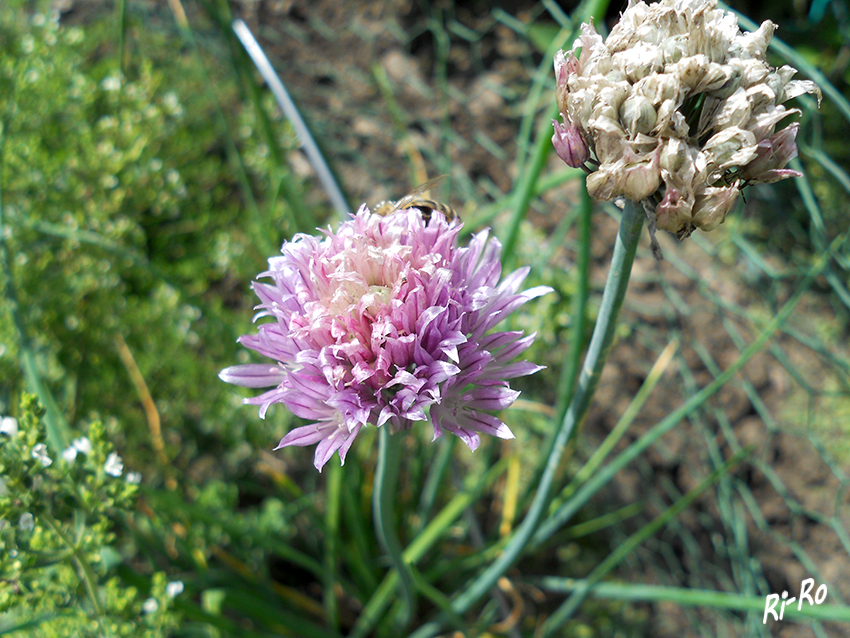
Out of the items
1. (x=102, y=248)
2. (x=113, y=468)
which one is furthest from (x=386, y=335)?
(x=102, y=248)

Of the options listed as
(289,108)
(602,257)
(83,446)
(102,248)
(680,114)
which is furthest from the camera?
(602,257)

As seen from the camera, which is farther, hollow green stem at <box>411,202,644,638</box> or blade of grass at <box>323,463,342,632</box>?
blade of grass at <box>323,463,342,632</box>

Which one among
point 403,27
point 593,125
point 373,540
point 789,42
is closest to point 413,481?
point 373,540

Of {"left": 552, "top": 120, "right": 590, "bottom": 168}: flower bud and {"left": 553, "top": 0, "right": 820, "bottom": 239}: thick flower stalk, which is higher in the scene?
{"left": 553, "top": 0, "right": 820, "bottom": 239}: thick flower stalk

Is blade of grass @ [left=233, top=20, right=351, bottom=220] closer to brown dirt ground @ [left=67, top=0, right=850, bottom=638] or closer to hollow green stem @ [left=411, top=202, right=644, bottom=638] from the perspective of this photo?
brown dirt ground @ [left=67, top=0, right=850, bottom=638]

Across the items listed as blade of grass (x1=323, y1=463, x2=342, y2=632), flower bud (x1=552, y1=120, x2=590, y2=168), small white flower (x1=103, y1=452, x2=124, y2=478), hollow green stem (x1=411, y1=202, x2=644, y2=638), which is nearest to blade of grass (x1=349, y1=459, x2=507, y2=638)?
blade of grass (x1=323, y1=463, x2=342, y2=632)

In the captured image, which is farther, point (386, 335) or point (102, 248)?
point (102, 248)

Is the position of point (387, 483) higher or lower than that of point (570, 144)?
lower

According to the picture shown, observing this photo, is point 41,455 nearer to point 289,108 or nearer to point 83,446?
point 83,446
